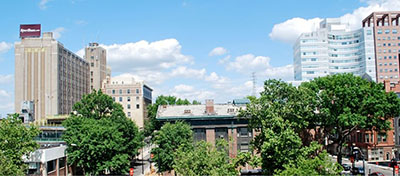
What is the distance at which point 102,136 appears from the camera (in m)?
Result: 55.8

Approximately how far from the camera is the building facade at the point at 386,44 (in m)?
150

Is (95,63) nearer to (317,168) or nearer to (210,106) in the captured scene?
(210,106)

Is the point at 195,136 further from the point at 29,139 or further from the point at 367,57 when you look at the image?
the point at 367,57

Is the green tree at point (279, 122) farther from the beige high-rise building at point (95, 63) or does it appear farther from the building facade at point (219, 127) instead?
the beige high-rise building at point (95, 63)

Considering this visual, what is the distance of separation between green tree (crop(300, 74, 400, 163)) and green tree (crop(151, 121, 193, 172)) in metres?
18.3

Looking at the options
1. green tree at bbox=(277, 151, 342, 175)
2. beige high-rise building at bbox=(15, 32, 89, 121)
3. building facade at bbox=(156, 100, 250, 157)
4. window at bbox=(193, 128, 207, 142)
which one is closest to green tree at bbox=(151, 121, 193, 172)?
window at bbox=(193, 128, 207, 142)

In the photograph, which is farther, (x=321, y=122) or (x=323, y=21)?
(x=323, y=21)

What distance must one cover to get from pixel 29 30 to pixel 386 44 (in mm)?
127325

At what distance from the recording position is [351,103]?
53.2 m

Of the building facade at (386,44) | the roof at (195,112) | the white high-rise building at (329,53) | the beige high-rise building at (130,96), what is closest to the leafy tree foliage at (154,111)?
the beige high-rise building at (130,96)

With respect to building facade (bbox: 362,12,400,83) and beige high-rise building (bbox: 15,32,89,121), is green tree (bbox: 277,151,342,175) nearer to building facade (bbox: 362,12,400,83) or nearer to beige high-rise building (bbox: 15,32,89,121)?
beige high-rise building (bbox: 15,32,89,121)

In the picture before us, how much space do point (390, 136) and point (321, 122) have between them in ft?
102

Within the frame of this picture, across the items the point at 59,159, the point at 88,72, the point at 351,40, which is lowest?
the point at 59,159

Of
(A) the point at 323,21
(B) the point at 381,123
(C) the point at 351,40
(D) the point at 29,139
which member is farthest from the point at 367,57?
(D) the point at 29,139
